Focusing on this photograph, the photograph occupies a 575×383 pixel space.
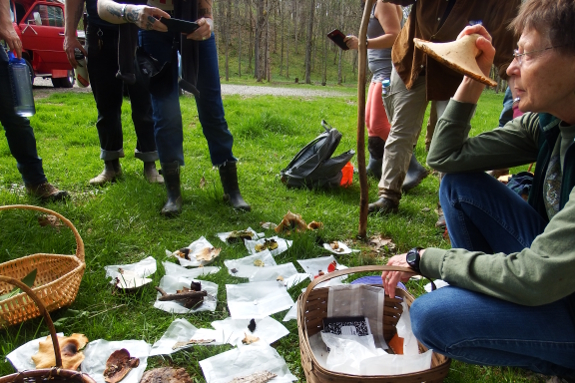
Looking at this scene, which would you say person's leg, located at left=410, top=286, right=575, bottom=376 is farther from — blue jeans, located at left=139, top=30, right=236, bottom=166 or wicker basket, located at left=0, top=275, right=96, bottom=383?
blue jeans, located at left=139, top=30, right=236, bottom=166

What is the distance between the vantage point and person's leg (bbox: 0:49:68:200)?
285 centimetres

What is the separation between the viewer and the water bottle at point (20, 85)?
2834 mm

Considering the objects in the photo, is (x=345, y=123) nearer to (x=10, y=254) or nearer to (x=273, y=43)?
(x=10, y=254)

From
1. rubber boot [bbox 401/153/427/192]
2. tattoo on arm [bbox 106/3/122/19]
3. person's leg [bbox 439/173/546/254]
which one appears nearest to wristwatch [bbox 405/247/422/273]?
person's leg [bbox 439/173/546/254]

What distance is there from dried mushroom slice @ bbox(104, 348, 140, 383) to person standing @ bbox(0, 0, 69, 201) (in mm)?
1871

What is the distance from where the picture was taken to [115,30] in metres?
3.35

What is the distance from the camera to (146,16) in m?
2.50

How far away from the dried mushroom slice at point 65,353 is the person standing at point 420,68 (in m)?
2.14

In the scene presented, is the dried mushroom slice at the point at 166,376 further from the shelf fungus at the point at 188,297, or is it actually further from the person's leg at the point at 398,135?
the person's leg at the point at 398,135

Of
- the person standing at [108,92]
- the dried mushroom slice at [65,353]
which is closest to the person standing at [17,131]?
the person standing at [108,92]

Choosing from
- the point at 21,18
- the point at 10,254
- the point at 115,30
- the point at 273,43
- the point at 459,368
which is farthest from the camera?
the point at 273,43

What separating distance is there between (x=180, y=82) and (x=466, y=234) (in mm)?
1968

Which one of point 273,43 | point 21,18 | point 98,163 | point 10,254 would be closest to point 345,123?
point 98,163

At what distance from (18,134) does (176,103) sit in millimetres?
1106
